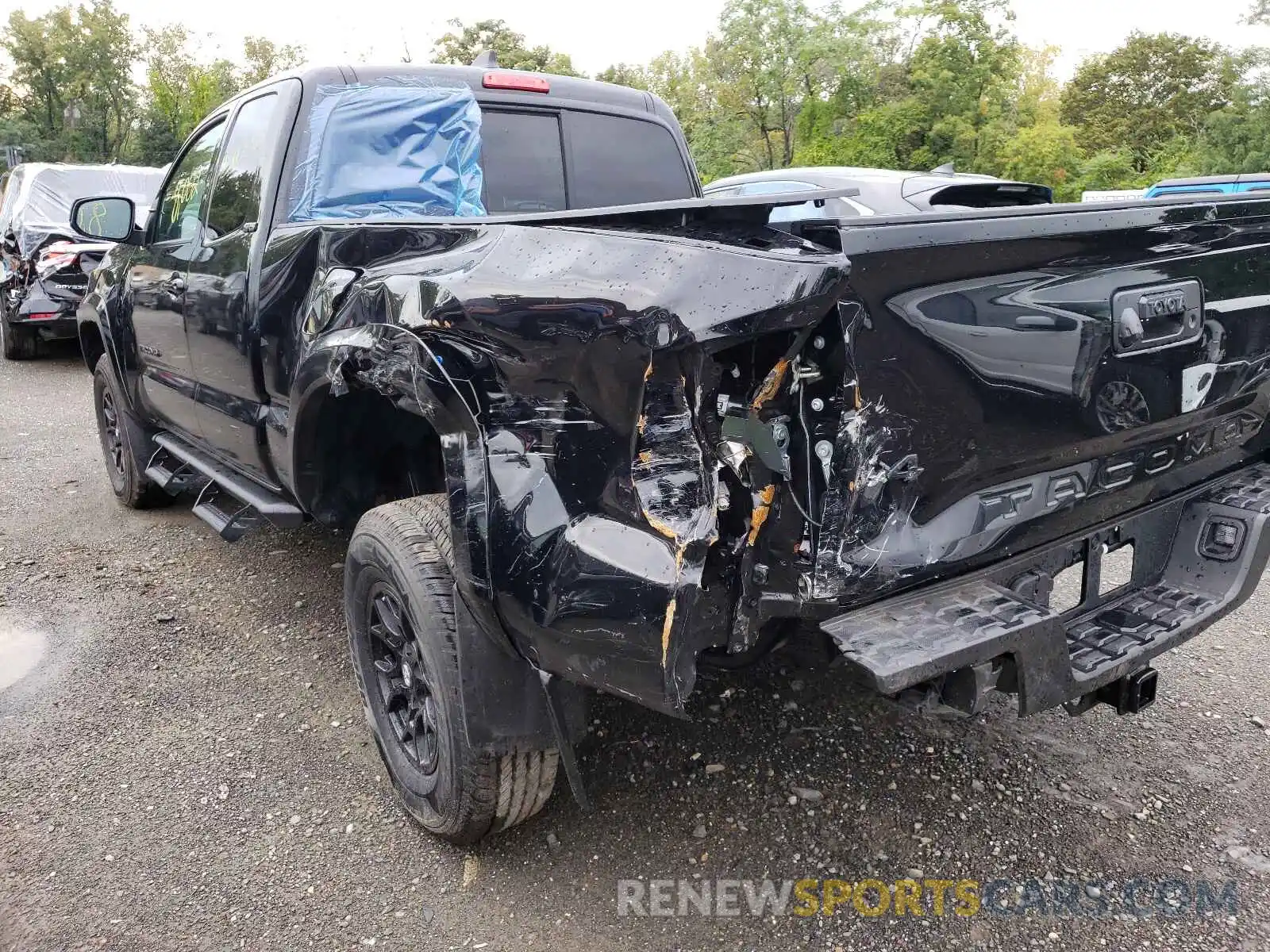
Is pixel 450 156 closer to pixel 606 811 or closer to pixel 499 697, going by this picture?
pixel 499 697

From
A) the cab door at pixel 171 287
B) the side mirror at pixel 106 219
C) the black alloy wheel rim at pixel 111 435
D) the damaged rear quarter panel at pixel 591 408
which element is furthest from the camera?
the black alloy wheel rim at pixel 111 435

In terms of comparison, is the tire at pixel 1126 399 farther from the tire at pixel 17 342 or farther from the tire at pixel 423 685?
the tire at pixel 17 342

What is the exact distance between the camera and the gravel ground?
2207 millimetres

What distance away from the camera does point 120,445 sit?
514 cm

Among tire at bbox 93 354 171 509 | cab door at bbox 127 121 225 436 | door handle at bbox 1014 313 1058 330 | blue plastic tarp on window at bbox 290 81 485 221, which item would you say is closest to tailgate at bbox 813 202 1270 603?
door handle at bbox 1014 313 1058 330

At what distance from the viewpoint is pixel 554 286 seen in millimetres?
1764

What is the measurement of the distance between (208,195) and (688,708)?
266 cm

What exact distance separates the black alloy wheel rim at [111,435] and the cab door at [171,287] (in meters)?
0.80

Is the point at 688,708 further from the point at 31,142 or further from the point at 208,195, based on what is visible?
the point at 31,142

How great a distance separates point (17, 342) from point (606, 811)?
1015 centimetres

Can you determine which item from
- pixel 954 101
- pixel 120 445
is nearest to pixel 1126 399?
pixel 120 445

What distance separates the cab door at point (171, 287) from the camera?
Answer: 3.68 m

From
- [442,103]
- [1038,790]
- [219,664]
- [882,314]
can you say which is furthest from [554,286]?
[219,664]

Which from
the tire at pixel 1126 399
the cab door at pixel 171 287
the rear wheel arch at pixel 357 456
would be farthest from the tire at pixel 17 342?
the tire at pixel 1126 399
